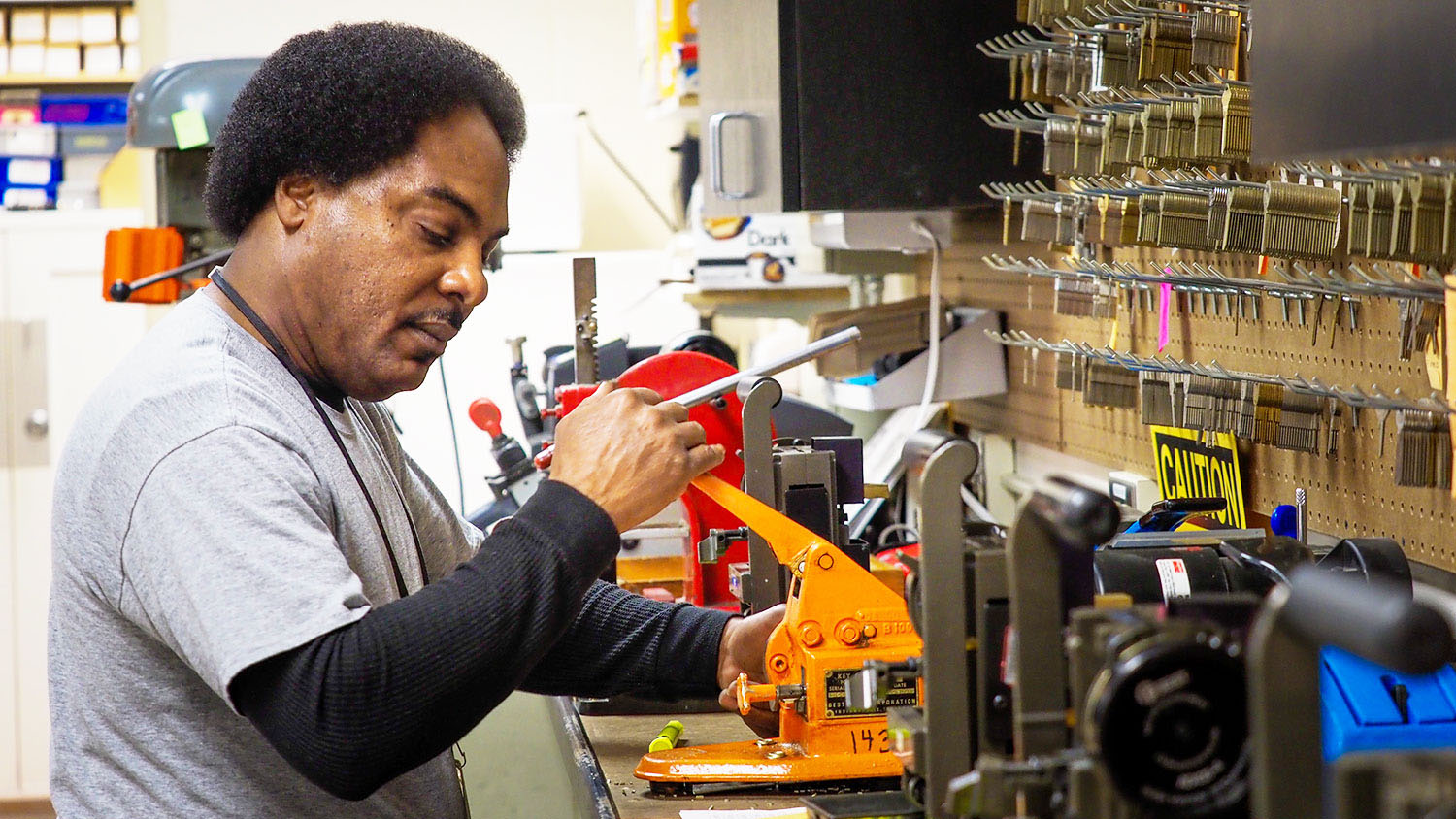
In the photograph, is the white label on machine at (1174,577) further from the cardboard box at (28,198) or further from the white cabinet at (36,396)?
the cardboard box at (28,198)

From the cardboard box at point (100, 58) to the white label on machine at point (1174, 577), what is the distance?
15.4 feet

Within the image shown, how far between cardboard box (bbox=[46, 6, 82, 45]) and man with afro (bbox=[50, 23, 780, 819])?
4.02 m

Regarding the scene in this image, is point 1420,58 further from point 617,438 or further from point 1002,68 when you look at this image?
point 1002,68

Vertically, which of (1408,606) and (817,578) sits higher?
(1408,606)

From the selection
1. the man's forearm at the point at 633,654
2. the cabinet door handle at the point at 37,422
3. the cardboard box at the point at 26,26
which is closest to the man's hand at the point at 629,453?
the man's forearm at the point at 633,654

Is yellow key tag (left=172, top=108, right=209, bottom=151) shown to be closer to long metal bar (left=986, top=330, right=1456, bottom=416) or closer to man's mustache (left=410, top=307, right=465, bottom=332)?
long metal bar (left=986, top=330, right=1456, bottom=416)

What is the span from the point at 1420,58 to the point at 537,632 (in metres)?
0.78

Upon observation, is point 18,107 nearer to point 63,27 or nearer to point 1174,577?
point 63,27

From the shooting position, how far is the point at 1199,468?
198 centimetres

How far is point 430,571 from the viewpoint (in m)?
1.62

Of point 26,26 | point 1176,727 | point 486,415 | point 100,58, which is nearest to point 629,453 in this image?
point 1176,727

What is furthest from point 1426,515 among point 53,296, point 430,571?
point 53,296

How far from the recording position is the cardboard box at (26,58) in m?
4.94

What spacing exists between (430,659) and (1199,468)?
1.23 m
